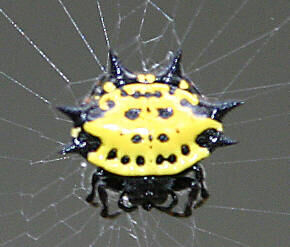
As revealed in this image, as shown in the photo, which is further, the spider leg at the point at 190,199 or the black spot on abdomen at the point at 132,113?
the spider leg at the point at 190,199

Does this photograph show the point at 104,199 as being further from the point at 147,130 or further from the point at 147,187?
the point at 147,130

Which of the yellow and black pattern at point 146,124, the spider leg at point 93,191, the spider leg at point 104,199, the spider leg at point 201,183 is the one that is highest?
the yellow and black pattern at point 146,124

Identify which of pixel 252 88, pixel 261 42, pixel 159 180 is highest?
pixel 261 42

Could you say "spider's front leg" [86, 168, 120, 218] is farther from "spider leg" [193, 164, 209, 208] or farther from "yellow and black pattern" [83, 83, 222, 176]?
"spider leg" [193, 164, 209, 208]

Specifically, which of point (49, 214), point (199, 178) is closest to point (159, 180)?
point (199, 178)

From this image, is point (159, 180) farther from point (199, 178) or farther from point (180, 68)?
point (180, 68)

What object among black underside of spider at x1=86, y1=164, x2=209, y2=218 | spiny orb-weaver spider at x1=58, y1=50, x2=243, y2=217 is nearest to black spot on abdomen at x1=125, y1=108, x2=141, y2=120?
spiny orb-weaver spider at x1=58, y1=50, x2=243, y2=217

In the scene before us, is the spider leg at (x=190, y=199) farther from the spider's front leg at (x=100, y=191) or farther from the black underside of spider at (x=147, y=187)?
the spider's front leg at (x=100, y=191)

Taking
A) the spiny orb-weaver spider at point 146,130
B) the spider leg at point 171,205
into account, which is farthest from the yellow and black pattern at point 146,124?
the spider leg at point 171,205
